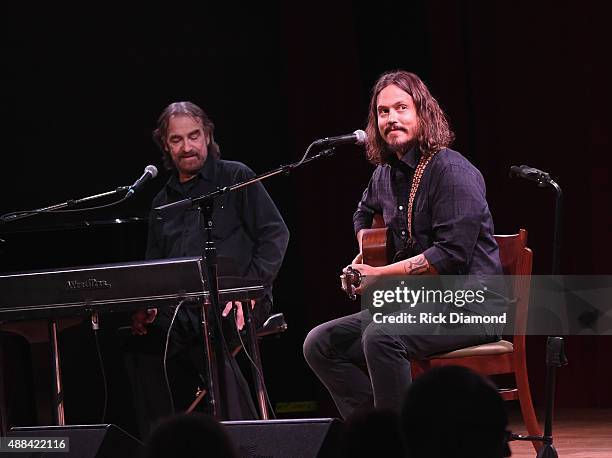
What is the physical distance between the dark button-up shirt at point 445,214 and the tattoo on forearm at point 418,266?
0.02 meters

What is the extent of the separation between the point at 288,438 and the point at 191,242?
7.25 ft

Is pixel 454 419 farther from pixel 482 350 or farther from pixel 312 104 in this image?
pixel 312 104

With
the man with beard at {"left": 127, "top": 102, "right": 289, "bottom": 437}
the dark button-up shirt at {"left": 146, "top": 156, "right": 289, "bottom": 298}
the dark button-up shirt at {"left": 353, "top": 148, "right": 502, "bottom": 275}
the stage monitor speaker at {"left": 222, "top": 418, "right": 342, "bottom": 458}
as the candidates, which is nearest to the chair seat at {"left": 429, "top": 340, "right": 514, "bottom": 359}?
the dark button-up shirt at {"left": 353, "top": 148, "right": 502, "bottom": 275}

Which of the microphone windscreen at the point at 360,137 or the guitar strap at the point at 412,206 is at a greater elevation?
the microphone windscreen at the point at 360,137

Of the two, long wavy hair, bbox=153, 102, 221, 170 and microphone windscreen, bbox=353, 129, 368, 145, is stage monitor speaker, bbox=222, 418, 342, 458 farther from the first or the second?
long wavy hair, bbox=153, 102, 221, 170

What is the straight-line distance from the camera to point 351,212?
5.76 metres

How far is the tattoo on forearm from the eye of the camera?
142 inches

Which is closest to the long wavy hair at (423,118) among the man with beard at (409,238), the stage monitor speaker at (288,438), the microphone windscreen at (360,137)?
the man with beard at (409,238)

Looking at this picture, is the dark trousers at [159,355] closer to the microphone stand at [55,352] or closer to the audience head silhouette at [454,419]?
the microphone stand at [55,352]

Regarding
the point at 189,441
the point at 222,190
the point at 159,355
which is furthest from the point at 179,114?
the point at 189,441

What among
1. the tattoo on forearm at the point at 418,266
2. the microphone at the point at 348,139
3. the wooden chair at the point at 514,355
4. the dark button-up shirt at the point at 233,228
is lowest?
the wooden chair at the point at 514,355

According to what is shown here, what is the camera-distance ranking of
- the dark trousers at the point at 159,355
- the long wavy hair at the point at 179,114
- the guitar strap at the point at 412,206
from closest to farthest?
1. the guitar strap at the point at 412,206
2. the dark trousers at the point at 159,355
3. the long wavy hair at the point at 179,114

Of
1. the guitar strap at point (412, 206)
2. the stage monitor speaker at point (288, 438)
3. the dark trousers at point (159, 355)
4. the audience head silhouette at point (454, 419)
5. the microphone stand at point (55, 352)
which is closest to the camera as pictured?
the audience head silhouette at point (454, 419)

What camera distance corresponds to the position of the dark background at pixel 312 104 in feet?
17.9
